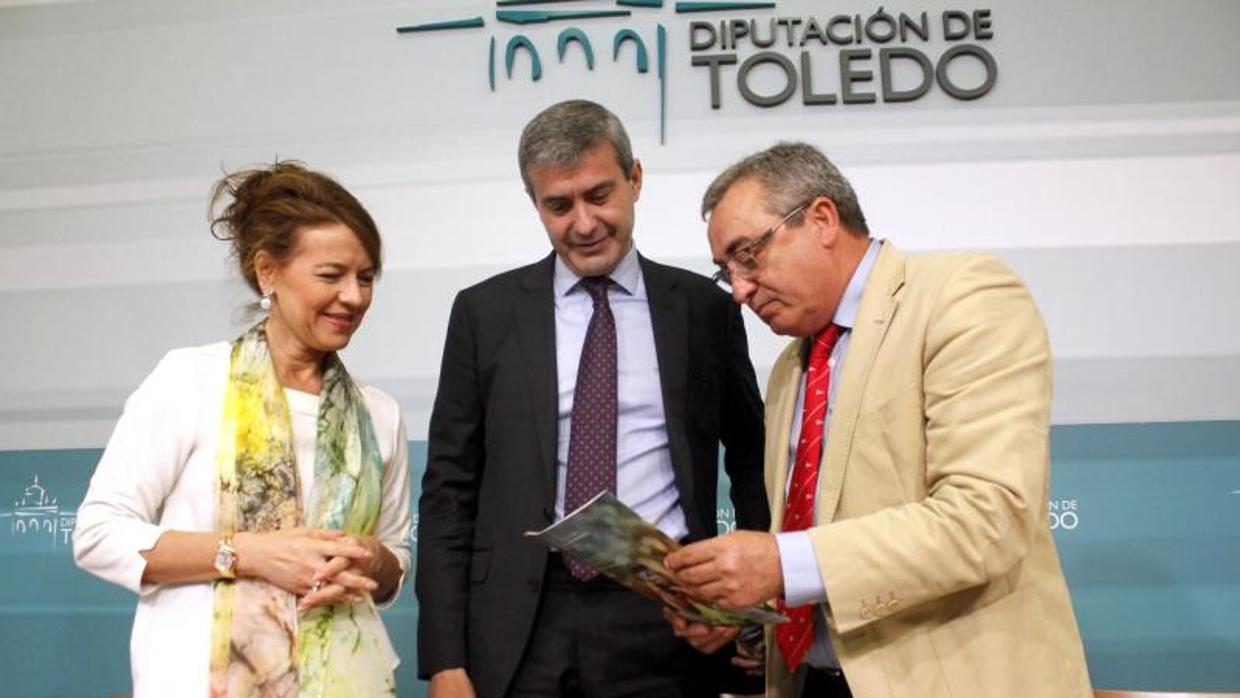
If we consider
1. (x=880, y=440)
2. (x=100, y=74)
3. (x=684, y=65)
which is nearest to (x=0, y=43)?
Result: (x=100, y=74)

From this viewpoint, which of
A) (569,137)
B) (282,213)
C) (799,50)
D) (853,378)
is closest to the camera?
(853,378)

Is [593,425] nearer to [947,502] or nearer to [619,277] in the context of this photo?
[619,277]

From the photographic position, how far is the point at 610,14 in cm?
332

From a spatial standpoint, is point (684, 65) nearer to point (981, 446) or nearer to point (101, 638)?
point (981, 446)

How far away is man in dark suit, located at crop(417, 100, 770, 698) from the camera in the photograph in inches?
75.7

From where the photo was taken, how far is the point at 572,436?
6.57 ft

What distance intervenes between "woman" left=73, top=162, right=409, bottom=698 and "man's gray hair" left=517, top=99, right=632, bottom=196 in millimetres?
343

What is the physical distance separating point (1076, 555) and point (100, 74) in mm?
3391

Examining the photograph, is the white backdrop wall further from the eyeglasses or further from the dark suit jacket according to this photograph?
the eyeglasses

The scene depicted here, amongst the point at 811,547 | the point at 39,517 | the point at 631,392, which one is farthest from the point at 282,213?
the point at 39,517

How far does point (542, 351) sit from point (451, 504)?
34 cm

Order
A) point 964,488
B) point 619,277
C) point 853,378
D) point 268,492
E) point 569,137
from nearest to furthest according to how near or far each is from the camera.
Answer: point 964,488
point 853,378
point 268,492
point 569,137
point 619,277

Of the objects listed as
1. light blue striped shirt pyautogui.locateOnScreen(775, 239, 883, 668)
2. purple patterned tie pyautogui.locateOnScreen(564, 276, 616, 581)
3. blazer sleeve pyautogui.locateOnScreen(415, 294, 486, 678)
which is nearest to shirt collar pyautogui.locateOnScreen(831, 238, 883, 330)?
light blue striped shirt pyautogui.locateOnScreen(775, 239, 883, 668)

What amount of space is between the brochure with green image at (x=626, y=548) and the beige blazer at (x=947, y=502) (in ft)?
0.52
